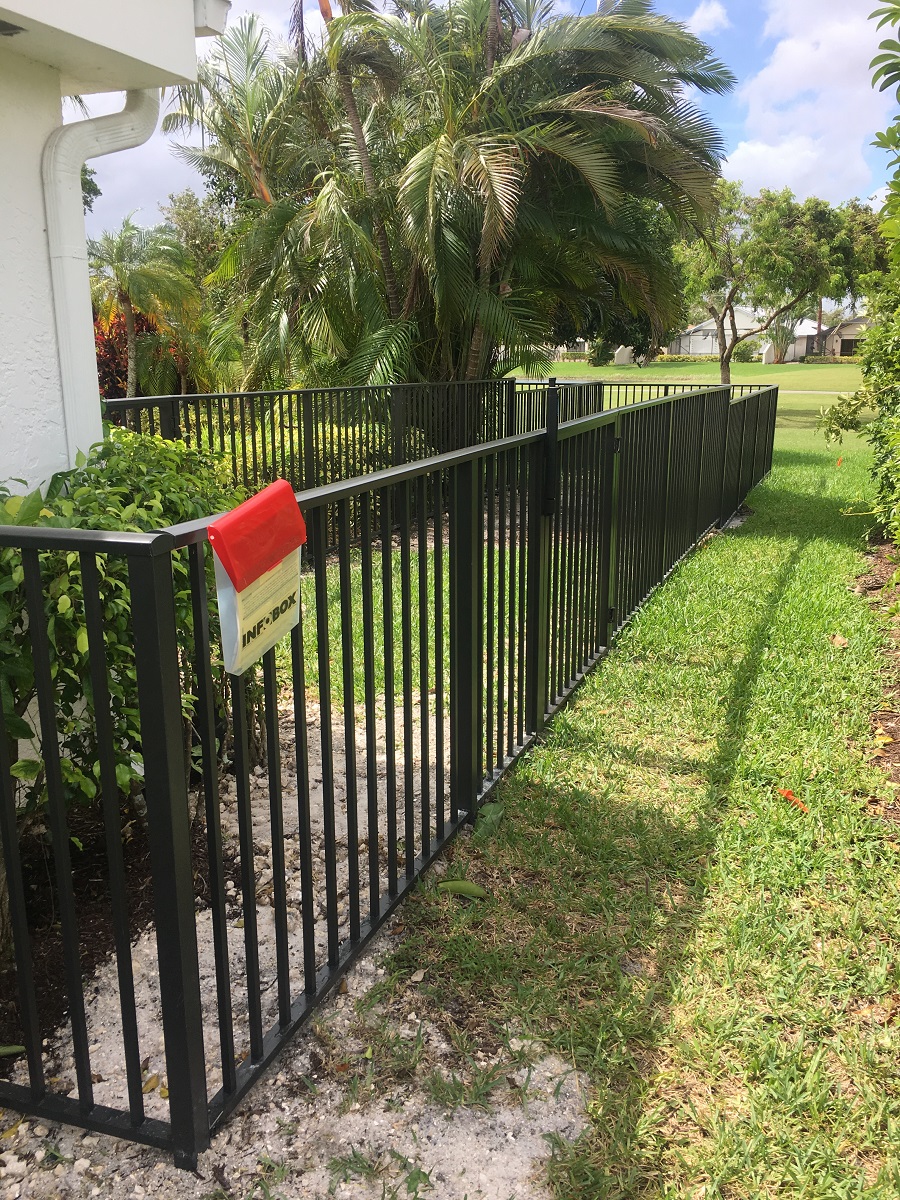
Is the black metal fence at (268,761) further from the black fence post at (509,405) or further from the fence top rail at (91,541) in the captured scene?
the black fence post at (509,405)

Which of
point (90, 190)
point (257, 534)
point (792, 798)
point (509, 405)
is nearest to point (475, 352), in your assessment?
point (509, 405)

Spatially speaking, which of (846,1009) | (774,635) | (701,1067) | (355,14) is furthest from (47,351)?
(355,14)

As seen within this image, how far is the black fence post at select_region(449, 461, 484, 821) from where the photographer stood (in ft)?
10.8

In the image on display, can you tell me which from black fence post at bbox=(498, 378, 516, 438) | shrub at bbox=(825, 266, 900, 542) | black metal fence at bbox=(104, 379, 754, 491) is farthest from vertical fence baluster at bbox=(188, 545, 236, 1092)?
black fence post at bbox=(498, 378, 516, 438)

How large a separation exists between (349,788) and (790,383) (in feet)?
158

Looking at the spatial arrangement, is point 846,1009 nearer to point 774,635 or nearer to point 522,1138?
point 522,1138

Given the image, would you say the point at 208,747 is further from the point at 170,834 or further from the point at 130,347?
the point at 130,347

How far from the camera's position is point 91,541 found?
1.72 meters

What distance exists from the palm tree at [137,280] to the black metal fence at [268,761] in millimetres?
20710

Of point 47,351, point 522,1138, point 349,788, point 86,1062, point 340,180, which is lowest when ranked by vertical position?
point 522,1138

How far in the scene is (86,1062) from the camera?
79.4 inches

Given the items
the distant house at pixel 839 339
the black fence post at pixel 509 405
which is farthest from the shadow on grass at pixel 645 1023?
the distant house at pixel 839 339

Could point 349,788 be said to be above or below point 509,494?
below

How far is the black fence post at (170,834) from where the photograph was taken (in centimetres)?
169
